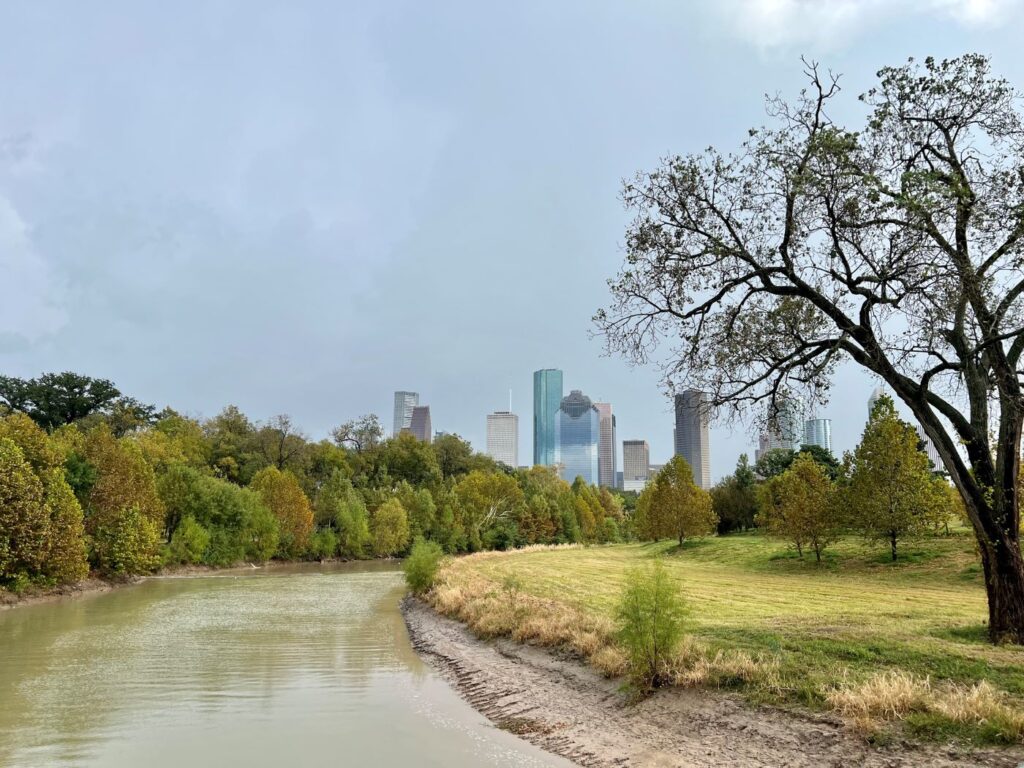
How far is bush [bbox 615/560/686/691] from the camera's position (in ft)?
37.0

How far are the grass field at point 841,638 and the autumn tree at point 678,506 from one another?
29922 mm

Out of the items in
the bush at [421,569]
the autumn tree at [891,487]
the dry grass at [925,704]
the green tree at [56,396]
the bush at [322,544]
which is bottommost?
the bush at [322,544]

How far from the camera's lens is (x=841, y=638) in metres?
13.3

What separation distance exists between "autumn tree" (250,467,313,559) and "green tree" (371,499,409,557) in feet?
32.5

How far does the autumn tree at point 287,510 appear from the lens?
70.9 m

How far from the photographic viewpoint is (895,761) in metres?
7.42

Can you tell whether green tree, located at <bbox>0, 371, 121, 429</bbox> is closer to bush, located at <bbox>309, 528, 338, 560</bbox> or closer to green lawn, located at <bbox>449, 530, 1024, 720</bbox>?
bush, located at <bbox>309, 528, 338, 560</bbox>

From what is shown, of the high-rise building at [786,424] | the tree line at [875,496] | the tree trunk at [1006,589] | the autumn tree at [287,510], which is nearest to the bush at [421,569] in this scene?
the high-rise building at [786,424]

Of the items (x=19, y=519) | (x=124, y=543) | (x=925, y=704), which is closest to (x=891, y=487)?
(x=925, y=704)

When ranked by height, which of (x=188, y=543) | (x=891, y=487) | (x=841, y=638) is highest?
(x=891, y=487)

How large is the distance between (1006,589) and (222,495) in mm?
60950

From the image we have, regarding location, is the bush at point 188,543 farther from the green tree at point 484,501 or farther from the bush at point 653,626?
the bush at point 653,626

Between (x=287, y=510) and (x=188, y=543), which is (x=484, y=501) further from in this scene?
(x=188, y=543)

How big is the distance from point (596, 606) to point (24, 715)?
51.4 ft
